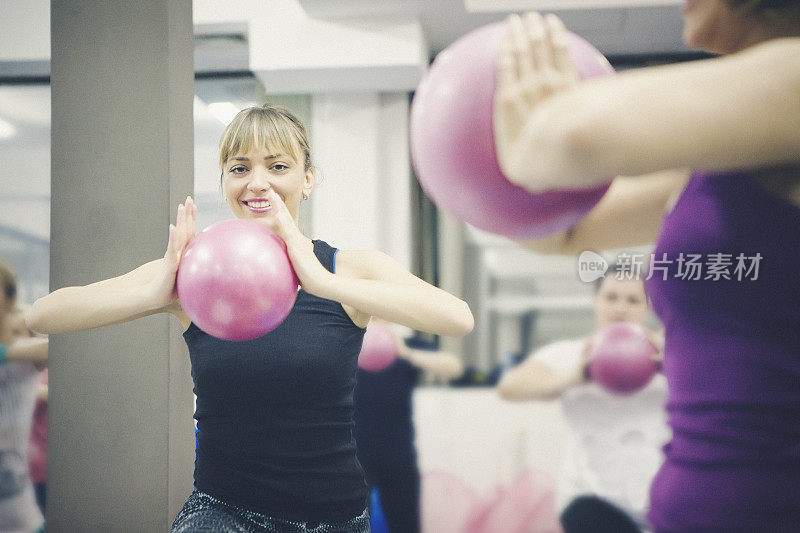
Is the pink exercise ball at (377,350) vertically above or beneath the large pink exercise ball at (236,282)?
beneath

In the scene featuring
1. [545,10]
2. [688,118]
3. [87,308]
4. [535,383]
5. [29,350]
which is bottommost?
[535,383]

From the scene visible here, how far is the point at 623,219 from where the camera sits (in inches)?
37.2

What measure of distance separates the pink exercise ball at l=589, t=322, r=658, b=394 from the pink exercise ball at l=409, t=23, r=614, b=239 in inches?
53.3

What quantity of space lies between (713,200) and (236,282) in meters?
0.73

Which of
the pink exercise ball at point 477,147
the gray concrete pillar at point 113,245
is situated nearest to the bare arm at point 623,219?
the pink exercise ball at point 477,147

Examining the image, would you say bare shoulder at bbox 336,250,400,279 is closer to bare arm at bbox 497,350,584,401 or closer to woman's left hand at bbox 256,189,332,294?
woman's left hand at bbox 256,189,332,294

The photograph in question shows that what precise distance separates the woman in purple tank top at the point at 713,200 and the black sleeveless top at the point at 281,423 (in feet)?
2.36

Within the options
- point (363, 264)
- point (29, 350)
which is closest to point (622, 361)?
point (363, 264)

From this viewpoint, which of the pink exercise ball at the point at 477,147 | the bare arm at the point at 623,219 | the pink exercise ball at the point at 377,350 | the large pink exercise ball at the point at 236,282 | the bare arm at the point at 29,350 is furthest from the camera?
the pink exercise ball at the point at 377,350

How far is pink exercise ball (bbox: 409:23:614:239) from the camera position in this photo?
763 millimetres

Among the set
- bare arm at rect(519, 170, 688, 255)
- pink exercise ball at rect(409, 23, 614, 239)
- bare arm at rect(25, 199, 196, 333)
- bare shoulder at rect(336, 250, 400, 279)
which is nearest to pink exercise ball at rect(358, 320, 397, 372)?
bare shoulder at rect(336, 250, 400, 279)

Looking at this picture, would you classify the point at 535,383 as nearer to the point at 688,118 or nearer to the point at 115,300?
the point at 115,300

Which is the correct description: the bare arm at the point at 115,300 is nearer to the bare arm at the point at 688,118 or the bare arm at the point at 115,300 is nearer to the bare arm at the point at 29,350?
the bare arm at the point at 688,118

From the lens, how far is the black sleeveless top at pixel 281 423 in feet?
4.11
